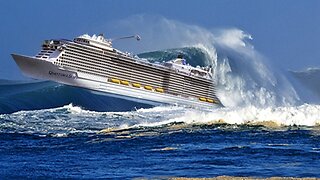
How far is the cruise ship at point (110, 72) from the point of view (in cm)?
6359

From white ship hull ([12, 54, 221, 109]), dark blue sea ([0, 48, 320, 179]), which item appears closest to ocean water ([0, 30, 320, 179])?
dark blue sea ([0, 48, 320, 179])

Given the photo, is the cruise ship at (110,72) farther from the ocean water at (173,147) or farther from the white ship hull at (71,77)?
A: the ocean water at (173,147)

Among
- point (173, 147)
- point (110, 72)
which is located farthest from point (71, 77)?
point (173, 147)

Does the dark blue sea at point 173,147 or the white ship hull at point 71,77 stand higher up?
the white ship hull at point 71,77

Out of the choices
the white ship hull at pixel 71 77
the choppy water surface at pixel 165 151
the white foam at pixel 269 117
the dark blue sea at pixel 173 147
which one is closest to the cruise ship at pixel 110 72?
the white ship hull at pixel 71 77

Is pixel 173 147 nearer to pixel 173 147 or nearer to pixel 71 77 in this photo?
pixel 173 147

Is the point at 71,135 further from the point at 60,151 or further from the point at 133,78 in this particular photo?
the point at 133,78

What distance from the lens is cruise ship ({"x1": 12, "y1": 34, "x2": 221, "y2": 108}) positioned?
63.6m

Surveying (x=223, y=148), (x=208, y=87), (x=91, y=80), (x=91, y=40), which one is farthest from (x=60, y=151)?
(x=208, y=87)

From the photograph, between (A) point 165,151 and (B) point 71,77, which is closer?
(A) point 165,151

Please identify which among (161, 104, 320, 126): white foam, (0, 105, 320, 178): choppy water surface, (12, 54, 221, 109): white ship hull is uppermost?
(12, 54, 221, 109): white ship hull

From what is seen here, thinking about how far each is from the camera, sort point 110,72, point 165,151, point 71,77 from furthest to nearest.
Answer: point 110,72 < point 71,77 < point 165,151

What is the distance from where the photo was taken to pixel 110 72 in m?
67.1

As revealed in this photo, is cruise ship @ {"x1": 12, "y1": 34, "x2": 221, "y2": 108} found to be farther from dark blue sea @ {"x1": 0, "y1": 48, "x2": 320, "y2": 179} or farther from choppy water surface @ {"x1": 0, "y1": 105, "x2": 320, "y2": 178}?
choppy water surface @ {"x1": 0, "y1": 105, "x2": 320, "y2": 178}
